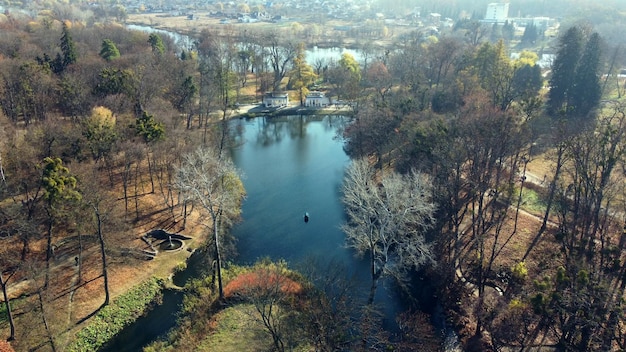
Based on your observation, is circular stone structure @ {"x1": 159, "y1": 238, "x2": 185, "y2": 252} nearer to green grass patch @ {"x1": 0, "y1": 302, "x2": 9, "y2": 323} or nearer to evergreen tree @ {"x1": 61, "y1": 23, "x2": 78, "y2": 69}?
green grass patch @ {"x1": 0, "y1": 302, "x2": 9, "y2": 323}

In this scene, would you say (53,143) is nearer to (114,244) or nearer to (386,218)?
(114,244)

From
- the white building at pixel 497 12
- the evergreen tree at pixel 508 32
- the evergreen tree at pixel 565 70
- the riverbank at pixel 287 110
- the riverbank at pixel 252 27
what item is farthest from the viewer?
the white building at pixel 497 12

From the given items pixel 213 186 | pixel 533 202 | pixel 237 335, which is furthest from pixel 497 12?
pixel 237 335

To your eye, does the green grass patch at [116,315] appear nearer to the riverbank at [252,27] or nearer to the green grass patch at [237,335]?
the green grass patch at [237,335]

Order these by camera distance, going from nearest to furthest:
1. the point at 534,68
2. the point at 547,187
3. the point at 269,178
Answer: the point at 547,187 < the point at 269,178 < the point at 534,68

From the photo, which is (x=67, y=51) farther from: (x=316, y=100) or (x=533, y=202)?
(x=533, y=202)

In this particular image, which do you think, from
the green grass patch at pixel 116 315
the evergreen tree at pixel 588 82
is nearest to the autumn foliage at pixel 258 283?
the green grass patch at pixel 116 315

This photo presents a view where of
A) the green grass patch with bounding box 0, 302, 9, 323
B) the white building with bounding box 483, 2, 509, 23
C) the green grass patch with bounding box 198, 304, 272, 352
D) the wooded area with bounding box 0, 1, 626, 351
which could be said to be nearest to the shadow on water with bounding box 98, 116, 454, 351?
the wooded area with bounding box 0, 1, 626, 351

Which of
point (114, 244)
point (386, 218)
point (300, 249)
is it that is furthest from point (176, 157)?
point (386, 218)
